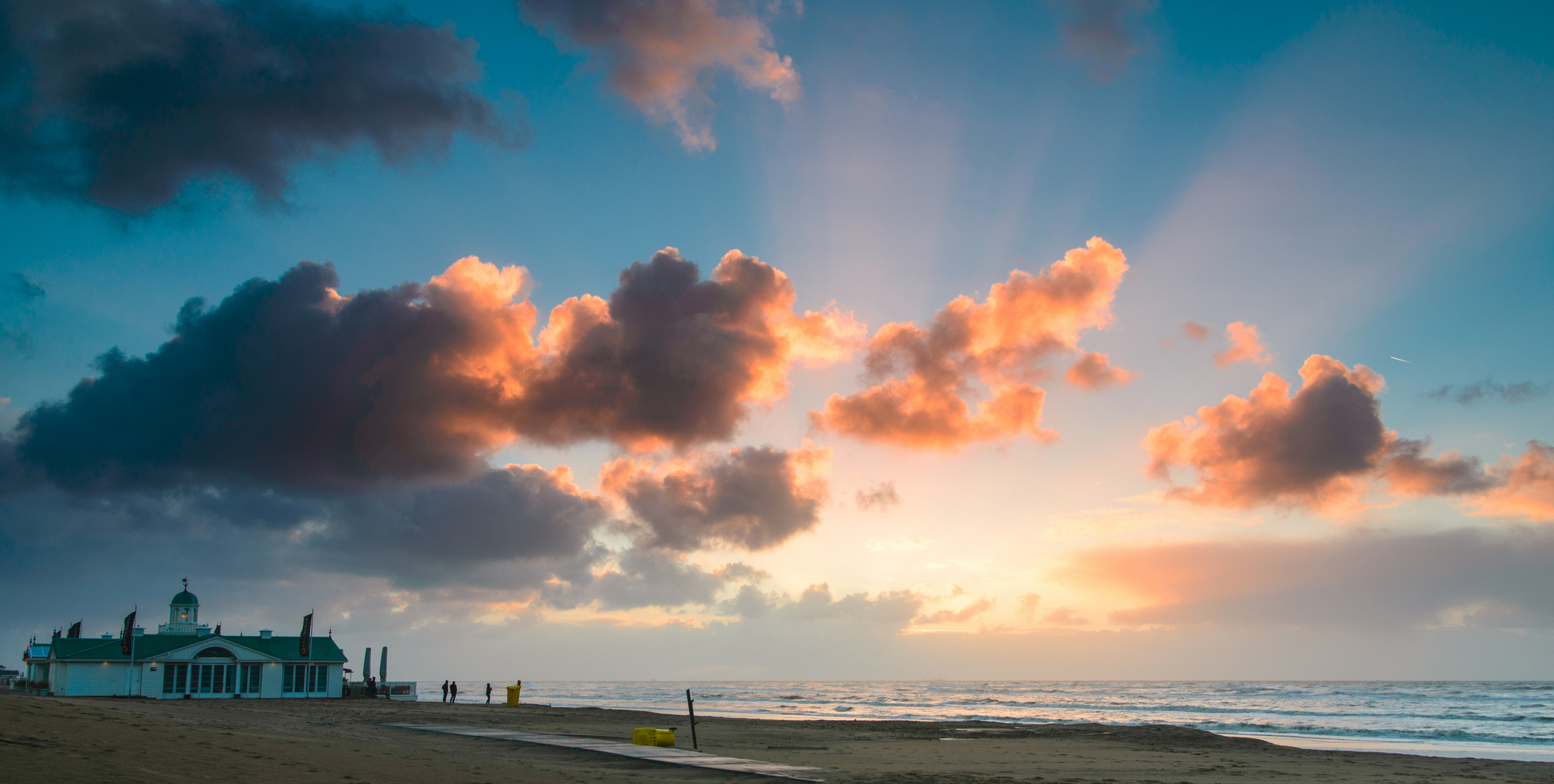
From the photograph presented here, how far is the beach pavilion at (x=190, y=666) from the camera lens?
160 ft

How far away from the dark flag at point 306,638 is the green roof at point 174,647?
0.27m

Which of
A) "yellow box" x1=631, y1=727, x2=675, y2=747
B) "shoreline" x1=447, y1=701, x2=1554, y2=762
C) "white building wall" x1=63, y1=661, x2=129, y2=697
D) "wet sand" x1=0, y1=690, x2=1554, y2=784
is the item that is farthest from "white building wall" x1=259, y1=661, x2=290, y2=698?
"shoreline" x1=447, y1=701, x2=1554, y2=762

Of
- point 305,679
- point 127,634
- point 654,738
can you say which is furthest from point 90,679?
point 654,738

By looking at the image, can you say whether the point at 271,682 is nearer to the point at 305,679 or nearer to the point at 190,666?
the point at 305,679

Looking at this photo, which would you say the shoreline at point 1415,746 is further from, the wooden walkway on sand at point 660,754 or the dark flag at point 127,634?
the dark flag at point 127,634

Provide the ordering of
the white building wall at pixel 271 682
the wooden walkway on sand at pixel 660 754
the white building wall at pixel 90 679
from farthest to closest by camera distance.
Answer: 1. the white building wall at pixel 271 682
2. the white building wall at pixel 90 679
3. the wooden walkway on sand at pixel 660 754

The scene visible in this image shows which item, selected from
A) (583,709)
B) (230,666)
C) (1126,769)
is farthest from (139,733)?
(230,666)

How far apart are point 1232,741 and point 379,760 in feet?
102

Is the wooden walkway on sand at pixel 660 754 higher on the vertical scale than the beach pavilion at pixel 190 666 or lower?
higher

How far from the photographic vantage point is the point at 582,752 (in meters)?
21.0

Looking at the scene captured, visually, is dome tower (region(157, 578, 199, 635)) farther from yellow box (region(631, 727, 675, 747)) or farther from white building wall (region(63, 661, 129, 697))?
yellow box (region(631, 727, 675, 747))

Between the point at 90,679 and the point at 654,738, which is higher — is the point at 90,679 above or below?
below

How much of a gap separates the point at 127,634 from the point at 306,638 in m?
9.42

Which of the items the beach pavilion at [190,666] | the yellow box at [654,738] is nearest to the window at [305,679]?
the beach pavilion at [190,666]
